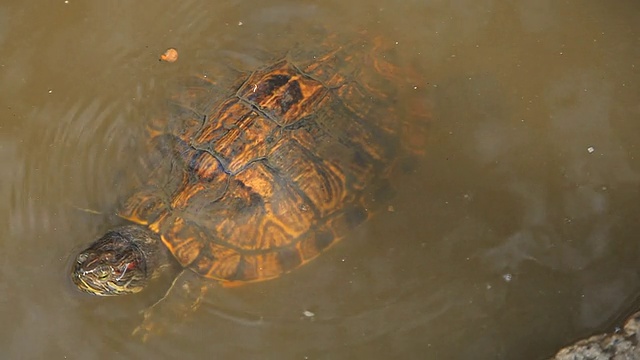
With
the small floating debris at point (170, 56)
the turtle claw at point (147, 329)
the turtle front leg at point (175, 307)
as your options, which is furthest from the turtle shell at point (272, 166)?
the small floating debris at point (170, 56)

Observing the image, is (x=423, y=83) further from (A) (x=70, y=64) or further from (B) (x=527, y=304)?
(A) (x=70, y=64)

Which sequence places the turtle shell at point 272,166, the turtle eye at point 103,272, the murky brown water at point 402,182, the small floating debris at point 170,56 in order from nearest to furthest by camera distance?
the turtle shell at point 272,166, the turtle eye at point 103,272, the murky brown water at point 402,182, the small floating debris at point 170,56

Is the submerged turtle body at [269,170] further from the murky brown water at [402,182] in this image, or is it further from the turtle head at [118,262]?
the murky brown water at [402,182]

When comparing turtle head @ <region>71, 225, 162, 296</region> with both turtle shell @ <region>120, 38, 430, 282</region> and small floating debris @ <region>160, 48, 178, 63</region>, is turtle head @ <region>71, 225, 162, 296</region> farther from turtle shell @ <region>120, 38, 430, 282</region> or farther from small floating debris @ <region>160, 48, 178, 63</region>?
small floating debris @ <region>160, 48, 178, 63</region>

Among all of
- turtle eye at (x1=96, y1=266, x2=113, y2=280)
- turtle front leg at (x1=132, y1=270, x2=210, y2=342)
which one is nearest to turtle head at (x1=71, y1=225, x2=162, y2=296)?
turtle eye at (x1=96, y1=266, x2=113, y2=280)

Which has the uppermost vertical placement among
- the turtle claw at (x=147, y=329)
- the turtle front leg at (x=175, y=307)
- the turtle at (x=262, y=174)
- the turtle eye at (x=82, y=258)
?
the turtle at (x=262, y=174)

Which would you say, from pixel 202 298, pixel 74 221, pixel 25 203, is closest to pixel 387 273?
pixel 202 298
